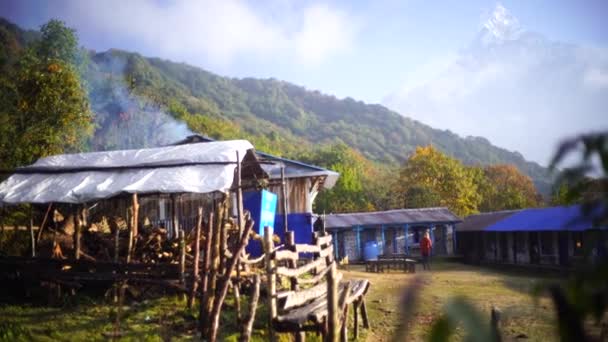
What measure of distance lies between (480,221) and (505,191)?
21.8 meters

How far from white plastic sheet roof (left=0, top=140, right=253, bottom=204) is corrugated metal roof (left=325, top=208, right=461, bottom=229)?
17.6 metres

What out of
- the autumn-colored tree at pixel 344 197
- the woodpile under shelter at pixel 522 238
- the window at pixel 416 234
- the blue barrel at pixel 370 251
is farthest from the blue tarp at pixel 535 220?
the autumn-colored tree at pixel 344 197

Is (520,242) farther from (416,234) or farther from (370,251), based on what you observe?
(370,251)

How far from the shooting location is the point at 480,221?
29328 millimetres

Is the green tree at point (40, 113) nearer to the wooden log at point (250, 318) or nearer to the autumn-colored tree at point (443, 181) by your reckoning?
the wooden log at point (250, 318)

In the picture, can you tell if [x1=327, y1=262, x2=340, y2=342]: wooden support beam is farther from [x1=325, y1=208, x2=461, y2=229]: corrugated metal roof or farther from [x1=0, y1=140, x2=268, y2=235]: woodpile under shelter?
[x1=325, y1=208, x2=461, y2=229]: corrugated metal roof

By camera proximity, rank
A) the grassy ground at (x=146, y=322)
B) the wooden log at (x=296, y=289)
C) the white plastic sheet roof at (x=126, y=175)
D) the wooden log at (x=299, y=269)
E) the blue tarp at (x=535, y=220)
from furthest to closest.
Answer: the blue tarp at (x=535, y=220) → the white plastic sheet roof at (x=126, y=175) → the grassy ground at (x=146, y=322) → the wooden log at (x=299, y=269) → the wooden log at (x=296, y=289)

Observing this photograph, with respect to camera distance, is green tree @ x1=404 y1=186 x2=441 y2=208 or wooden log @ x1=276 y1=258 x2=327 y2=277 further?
green tree @ x1=404 y1=186 x2=441 y2=208

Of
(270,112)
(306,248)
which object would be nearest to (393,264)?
(306,248)

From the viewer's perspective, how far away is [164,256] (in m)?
11.3

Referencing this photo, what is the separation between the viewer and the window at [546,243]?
73.9ft

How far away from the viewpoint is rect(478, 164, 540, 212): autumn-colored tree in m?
45.7

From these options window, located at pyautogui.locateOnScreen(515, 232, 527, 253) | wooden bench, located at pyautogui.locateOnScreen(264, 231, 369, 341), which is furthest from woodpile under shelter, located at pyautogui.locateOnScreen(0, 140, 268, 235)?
window, located at pyautogui.locateOnScreen(515, 232, 527, 253)

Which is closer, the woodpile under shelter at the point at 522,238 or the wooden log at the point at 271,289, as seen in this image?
the wooden log at the point at 271,289
